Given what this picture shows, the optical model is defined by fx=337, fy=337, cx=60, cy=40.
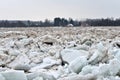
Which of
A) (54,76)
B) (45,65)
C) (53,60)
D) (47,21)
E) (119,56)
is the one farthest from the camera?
(47,21)

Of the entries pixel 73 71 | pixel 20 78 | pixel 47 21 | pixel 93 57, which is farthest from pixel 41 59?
pixel 47 21

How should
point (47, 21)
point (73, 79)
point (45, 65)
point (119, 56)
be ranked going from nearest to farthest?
point (73, 79)
point (119, 56)
point (45, 65)
point (47, 21)

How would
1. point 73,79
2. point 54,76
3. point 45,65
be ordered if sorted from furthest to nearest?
point 45,65
point 54,76
point 73,79

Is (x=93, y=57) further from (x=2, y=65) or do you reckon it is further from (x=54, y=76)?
(x=2, y=65)

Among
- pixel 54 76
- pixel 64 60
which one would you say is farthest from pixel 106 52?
pixel 54 76

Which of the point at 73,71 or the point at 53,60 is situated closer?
the point at 73,71

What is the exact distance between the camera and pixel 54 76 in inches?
145

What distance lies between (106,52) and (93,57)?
9.1 inches

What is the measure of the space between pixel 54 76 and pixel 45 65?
1.12 meters

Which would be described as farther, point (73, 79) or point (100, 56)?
point (100, 56)

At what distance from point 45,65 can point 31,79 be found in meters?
1.28

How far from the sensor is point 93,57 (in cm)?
439

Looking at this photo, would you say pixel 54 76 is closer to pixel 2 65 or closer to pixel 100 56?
pixel 100 56

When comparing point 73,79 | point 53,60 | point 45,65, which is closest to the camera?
point 73,79
